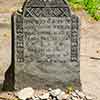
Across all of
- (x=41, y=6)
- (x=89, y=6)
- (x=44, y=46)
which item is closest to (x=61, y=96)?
(x=44, y=46)

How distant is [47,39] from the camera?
330 inches

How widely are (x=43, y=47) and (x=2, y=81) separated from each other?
4.60 ft

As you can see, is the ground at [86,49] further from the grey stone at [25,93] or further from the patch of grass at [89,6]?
the grey stone at [25,93]

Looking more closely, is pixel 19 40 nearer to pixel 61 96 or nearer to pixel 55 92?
pixel 55 92

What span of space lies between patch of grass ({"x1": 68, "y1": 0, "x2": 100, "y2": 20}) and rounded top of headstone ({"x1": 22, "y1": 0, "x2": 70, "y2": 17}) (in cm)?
778

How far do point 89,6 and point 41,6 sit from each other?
903cm

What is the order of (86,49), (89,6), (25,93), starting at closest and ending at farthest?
(25,93) < (86,49) < (89,6)

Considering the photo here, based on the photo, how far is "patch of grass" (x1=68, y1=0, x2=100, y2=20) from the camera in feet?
53.9

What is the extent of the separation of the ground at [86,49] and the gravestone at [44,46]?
2.29 feet

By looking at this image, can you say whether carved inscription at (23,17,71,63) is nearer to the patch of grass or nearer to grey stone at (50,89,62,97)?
grey stone at (50,89,62,97)

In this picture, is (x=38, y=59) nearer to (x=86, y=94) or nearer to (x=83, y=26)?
(x=86, y=94)

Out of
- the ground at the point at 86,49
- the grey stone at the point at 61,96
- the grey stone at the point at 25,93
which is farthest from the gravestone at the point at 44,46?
the ground at the point at 86,49

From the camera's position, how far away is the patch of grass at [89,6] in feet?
53.9

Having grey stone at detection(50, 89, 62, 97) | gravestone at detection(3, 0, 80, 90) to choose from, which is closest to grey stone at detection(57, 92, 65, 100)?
grey stone at detection(50, 89, 62, 97)
